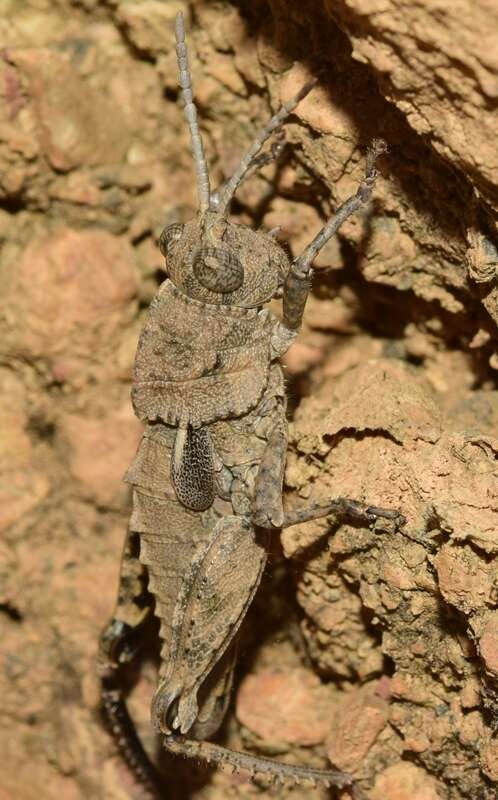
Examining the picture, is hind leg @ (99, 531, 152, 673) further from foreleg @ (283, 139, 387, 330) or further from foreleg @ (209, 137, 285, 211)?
foreleg @ (209, 137, 285, 211)

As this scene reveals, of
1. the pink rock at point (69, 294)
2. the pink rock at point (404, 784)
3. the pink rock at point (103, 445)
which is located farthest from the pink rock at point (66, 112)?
the pink rock at point (404, 784)

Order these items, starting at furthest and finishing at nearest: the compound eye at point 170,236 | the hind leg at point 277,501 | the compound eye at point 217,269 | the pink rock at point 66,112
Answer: the pink rock at point 66,112 → the compound eye at point 170,236 → the compound eye at point 217,269 → the hind leg at point 277,501

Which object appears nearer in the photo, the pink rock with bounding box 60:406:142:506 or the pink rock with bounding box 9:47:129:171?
the pink rock with bounding box 9:47:129:171

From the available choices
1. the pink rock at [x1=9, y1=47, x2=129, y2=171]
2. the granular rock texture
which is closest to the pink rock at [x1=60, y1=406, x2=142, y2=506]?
the granular rock texture

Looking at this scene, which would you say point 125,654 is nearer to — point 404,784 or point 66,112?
point 404,784

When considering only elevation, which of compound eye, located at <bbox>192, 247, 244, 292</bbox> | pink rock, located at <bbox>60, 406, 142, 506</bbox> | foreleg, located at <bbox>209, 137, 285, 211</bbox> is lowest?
pink rock, located at <bbox>60, 406, 142, 506</bbox>

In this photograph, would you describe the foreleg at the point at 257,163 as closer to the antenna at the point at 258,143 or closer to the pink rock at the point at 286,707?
the antenna at the point at 258,143

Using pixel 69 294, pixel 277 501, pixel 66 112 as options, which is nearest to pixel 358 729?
pixel 277 501
